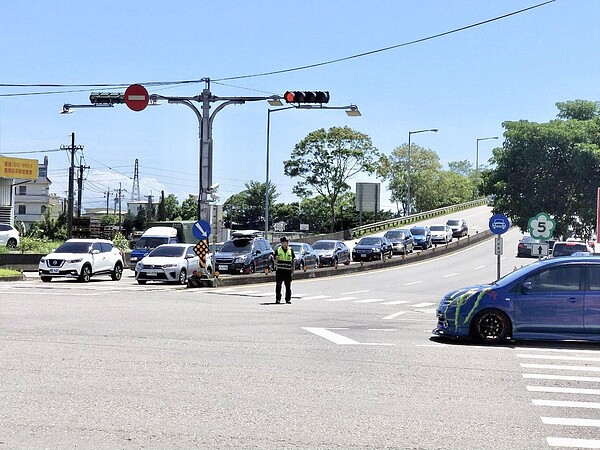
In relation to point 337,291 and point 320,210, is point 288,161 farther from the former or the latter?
point 337,291

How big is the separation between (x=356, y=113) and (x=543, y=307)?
16.8 meters

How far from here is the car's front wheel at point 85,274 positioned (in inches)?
1240

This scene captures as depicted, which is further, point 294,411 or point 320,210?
point 320,210

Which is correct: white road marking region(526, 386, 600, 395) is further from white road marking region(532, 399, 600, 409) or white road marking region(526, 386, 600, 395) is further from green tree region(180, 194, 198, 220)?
green tree region(180, 194, 198, 220)

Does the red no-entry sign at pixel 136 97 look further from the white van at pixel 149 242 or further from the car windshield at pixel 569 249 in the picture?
the car windshield at pixel 569 249

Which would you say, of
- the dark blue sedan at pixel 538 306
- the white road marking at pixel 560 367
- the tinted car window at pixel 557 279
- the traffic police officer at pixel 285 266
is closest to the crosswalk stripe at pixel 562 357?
the white road marking at pixel 560 367

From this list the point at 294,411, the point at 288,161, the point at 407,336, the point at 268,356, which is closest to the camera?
the point at 294,411

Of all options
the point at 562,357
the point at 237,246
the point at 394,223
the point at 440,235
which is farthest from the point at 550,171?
the point at 394,223

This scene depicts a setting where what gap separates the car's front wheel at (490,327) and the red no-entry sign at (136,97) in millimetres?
17437

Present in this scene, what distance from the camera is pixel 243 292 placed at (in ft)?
91.4

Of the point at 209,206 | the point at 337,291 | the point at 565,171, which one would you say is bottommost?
the point at 337,291

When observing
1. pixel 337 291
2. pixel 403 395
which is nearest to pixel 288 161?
pixel 337 291

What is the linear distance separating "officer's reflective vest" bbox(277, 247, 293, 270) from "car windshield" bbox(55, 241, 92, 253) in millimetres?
11419

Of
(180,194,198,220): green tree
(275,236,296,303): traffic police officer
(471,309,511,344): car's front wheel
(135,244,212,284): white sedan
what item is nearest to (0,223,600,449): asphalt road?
(471,309,511,344): car's front wheel
